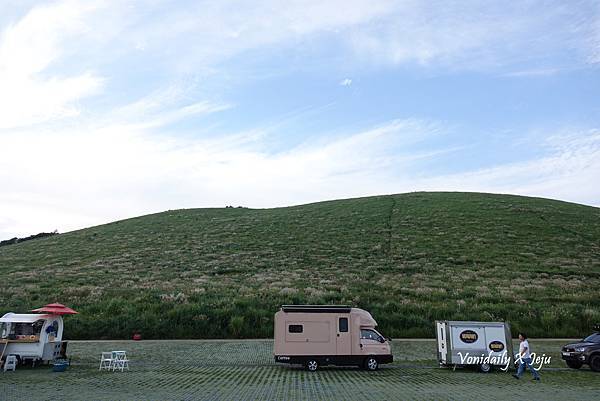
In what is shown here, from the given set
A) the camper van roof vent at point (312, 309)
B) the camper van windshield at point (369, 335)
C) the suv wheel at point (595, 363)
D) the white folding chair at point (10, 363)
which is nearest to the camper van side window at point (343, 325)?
the camper van roof vent at point (312, 309)

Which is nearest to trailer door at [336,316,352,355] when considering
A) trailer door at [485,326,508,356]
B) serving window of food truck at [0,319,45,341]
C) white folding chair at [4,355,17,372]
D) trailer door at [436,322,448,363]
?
trailer door at [436,322,448,363]

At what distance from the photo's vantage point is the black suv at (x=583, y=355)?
20.0m

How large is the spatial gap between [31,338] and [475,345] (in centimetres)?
1849

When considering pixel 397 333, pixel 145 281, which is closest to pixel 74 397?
pixel 397 333

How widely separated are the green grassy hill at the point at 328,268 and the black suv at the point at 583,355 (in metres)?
8.84

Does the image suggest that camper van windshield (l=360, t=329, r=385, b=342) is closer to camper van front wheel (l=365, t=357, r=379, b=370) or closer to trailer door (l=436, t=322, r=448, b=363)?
camper van front wheel (l=365, t=357, r=379, b=370)

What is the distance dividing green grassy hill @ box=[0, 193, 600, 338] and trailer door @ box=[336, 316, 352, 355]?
9909 millimetres

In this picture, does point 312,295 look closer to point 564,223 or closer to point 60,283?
point 60,283

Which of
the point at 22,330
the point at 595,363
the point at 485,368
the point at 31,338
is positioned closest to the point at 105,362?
the point at 31,338

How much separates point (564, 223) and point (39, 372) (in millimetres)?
62951

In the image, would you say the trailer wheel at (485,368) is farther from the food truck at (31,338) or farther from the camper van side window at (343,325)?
the food truck at (31,338)

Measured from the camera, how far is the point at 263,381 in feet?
55.1

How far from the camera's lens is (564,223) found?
64062 millimetres

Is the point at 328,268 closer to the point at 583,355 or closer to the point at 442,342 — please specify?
the point at 442,342
